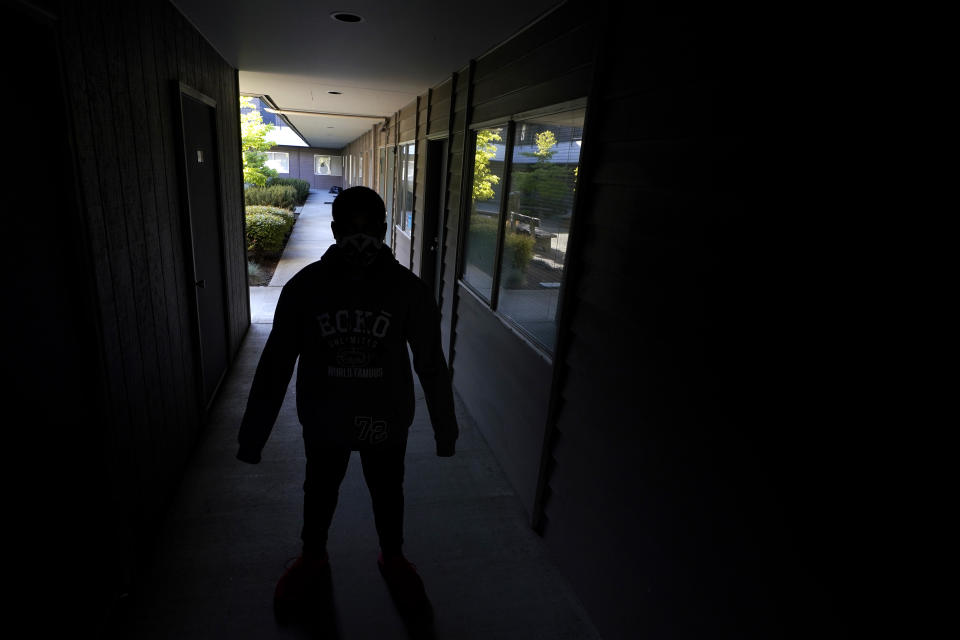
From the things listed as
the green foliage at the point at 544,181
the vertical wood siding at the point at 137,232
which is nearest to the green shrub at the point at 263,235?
the vertical wood siding at the point at 137,232

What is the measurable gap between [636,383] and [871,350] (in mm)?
830

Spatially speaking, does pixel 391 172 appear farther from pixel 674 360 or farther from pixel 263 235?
pixel 674 360

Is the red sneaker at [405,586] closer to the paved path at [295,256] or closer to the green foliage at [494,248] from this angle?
the green foliage at [494,248]

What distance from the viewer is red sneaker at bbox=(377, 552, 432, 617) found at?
2.10 metres

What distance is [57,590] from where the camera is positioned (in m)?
Result: 1.76

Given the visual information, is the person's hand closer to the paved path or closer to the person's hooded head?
the person's hooded head

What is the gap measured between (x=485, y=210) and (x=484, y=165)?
1.10 ft

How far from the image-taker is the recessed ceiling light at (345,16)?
292 cm

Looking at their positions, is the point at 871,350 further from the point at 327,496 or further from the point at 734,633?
the point at 327,496

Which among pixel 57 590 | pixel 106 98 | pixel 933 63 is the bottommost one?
pixel 57 590

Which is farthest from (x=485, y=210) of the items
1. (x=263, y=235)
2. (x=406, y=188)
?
(x=263, y=235)

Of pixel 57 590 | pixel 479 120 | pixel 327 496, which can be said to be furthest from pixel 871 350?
pixel 479 120

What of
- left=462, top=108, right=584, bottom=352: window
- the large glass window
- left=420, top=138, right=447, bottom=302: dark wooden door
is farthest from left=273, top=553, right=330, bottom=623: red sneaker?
left=420, top=138, right=447, bottom=302: dark wooden door

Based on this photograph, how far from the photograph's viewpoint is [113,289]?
2.00 metres
